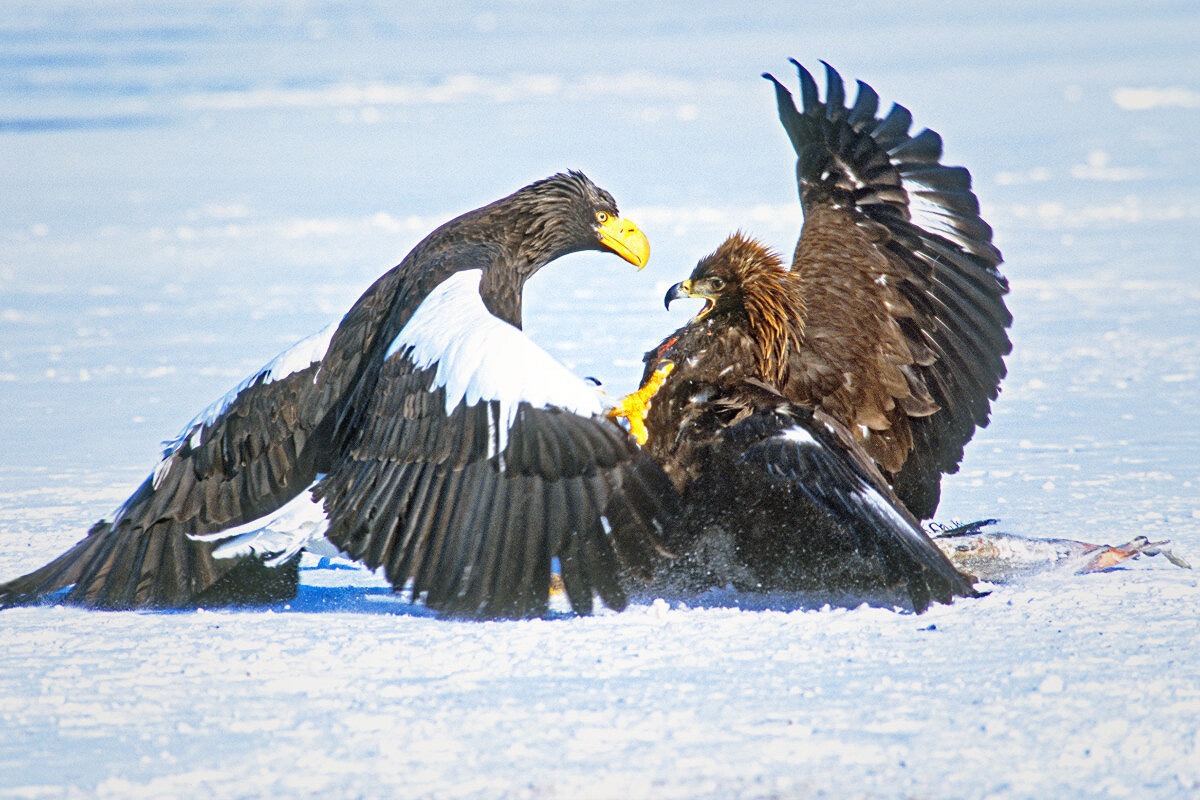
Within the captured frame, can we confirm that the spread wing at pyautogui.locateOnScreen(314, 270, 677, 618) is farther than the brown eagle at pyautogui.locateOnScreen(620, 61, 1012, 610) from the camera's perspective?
No

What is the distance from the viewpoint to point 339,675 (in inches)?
147

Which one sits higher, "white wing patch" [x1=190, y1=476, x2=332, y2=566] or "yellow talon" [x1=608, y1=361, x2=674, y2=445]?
"yellow talon" [x1=608, y1=361, x2=674, y2=445]

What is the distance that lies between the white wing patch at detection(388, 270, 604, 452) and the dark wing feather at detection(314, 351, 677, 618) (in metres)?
0.03

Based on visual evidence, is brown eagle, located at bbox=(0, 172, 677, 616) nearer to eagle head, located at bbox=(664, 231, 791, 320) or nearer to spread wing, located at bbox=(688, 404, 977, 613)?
spread wing, located at bbox=(688, 404, 977, 613)

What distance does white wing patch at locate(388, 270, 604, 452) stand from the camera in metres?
3.93

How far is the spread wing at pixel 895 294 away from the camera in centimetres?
515

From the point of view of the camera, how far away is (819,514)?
427cm

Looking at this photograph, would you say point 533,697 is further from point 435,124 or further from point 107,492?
point 435,124

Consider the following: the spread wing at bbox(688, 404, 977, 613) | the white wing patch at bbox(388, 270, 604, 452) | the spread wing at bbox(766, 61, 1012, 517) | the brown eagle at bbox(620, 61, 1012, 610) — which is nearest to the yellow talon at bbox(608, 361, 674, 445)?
the brown eagle at bbox(620, 61, 1012, 610)

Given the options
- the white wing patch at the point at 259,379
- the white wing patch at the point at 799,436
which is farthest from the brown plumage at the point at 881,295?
the white wing patch at the point at 259,379

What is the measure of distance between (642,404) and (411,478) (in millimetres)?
974

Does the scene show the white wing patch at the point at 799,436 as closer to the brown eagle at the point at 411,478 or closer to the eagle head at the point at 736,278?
the brown eagle at the point at 411,478

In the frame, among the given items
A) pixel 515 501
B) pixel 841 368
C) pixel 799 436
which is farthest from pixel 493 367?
pixel 841 368

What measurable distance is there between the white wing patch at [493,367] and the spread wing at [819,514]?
1.99 ft
